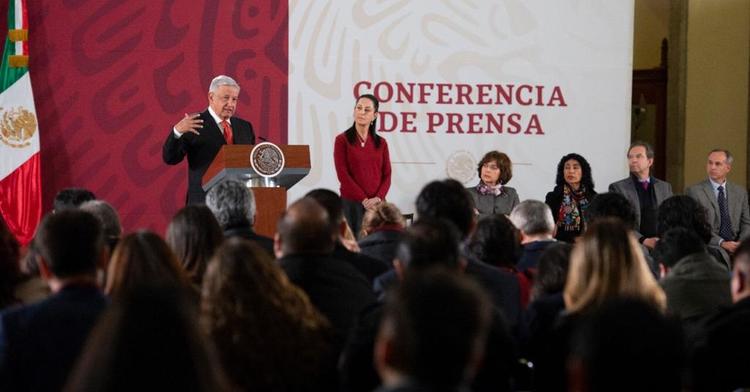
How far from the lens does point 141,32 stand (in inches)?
352

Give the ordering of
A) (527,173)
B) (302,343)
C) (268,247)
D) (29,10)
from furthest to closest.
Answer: (527,173) < (29,10) < (268,247) < (302,343)

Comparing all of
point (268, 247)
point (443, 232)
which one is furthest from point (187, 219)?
point (443, 232)

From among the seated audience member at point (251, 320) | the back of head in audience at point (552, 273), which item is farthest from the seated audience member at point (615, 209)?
the seated audience member at point (251, 320)

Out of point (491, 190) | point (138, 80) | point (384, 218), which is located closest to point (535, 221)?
point (384, 218)

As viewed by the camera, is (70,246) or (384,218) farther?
(384,218)

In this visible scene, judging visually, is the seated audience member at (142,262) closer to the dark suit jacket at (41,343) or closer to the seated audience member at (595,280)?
the dark suit jacket at (41,343)

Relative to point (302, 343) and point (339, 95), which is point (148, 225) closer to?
point (339, 95)

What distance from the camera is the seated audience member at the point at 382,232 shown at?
Result: 479 cm

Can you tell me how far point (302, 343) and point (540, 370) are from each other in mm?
760

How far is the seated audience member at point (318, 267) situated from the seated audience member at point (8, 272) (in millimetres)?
767

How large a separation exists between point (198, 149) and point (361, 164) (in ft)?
4.41

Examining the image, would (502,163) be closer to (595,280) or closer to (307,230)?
(307,230)

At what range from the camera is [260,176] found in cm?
626

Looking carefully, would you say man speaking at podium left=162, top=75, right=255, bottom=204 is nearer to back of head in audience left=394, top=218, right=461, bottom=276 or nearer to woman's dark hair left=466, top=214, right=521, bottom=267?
woman's dark hair left=466, top=214, right=521, bottom=267
